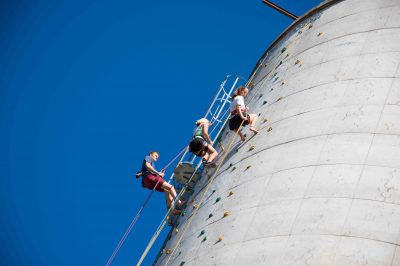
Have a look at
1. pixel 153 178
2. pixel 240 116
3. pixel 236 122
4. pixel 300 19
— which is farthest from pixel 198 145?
pixel 300 19

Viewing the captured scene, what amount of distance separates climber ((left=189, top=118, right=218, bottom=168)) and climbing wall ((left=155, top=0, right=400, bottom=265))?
1.17 feet

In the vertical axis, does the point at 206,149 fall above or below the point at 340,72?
below

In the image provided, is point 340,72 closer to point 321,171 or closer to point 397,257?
point 321,171

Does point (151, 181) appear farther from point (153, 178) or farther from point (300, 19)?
point (300, 19)

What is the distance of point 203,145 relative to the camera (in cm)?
1381

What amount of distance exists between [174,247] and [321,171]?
12.9 feet

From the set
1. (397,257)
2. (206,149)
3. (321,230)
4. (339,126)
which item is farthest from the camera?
(206,149)

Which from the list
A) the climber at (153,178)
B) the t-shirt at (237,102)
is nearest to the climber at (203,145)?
the t-shirt at (237,102)

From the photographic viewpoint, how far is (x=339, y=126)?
10.7 meters

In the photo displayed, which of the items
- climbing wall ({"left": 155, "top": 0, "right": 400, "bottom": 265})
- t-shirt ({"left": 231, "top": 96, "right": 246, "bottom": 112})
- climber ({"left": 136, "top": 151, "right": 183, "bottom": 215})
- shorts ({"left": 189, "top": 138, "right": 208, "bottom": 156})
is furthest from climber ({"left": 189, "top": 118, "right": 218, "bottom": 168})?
climber ({"left": 136, "top": 151, "right": 183, "bottom": 215})

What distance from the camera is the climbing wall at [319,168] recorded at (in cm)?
882

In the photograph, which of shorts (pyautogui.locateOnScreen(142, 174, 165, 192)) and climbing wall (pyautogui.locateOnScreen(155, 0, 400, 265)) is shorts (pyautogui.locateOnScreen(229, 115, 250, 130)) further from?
shorts (pyautogui.locateOnScreen(142, 174, 165, 192))

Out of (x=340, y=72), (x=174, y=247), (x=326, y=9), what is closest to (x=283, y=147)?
(x=340, y=72)

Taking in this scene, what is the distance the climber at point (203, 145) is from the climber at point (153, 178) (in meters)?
1.60
